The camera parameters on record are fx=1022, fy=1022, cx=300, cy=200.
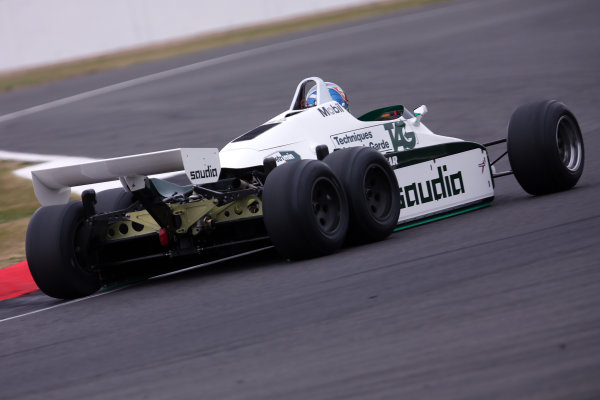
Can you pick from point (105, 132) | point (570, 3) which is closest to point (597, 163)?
point (105, 132)

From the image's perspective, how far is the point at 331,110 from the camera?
904 centimetres

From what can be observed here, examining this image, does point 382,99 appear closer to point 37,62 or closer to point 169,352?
point 169,352

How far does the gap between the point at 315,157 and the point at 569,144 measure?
8.51ft

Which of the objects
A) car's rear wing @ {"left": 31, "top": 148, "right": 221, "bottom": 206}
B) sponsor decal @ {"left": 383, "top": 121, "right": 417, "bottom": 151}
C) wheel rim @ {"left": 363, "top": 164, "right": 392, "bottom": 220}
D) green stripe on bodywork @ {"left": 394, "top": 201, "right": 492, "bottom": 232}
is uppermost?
car's rear wing @ {"left": 31, "top": 148, "right": 221, "bottom": 206}

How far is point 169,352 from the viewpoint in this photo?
543cm

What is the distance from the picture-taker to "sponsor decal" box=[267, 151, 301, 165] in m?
8.35

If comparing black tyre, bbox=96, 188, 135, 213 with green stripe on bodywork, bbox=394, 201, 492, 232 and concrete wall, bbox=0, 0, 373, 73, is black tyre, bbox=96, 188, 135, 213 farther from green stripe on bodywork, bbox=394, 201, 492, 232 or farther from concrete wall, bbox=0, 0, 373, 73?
concrete wall, bbox=0, 0, 373, 73

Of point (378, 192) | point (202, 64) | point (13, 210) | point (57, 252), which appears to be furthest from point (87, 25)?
point (57, 252)

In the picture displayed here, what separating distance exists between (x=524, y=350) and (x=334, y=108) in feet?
16.0

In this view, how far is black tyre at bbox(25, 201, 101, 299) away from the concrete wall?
2401 centimetres

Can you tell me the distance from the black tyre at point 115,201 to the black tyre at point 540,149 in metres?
3.45

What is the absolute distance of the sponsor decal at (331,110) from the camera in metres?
8.94

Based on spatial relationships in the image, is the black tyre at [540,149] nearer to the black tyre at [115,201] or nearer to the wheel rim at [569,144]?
the wheel rim at [569,144]

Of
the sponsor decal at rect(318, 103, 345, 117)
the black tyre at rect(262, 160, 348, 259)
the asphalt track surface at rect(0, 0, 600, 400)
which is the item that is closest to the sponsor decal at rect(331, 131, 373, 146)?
the sponsor decal at rect(318, 103, 345, 117)
